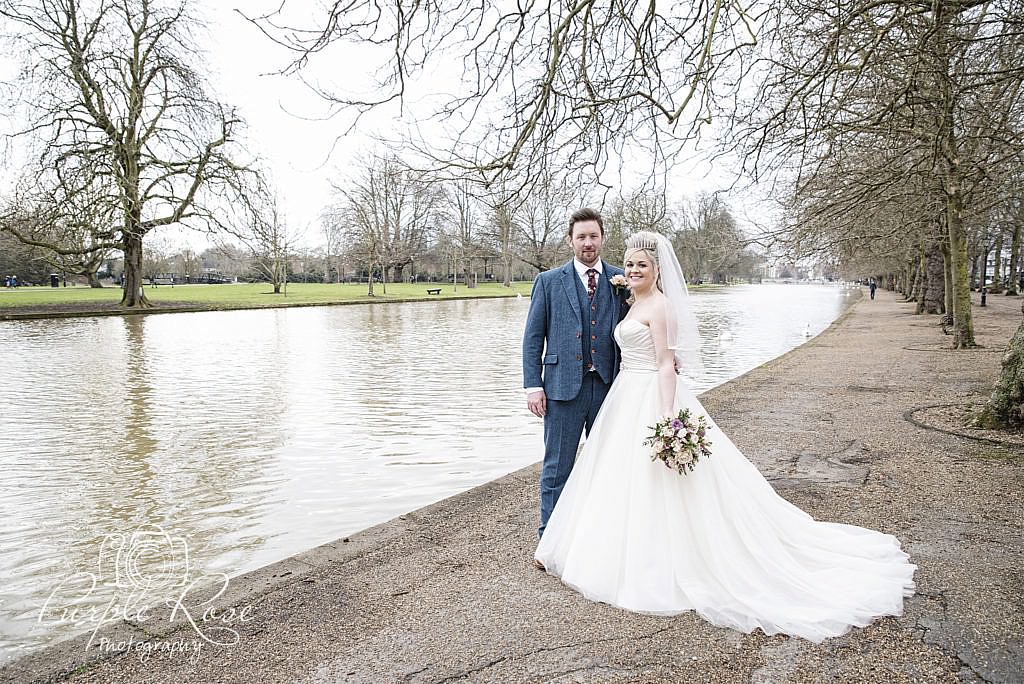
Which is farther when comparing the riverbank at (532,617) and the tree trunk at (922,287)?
the tree trunk at (922,287)

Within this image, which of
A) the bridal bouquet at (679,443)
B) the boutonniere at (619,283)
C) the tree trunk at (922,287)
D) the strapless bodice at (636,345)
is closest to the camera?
the bridal bouquet at (679,443)

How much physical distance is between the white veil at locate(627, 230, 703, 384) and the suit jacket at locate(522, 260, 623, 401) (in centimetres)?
31

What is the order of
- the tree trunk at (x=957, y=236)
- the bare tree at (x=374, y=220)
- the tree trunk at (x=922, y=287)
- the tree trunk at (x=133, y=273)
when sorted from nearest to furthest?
the tree trunk at (x=957, y=236) → the tree trunk at (x=922, y=287) → the tree trunk at (x=133, y=273) → the bare tree at (x=374, y=220)

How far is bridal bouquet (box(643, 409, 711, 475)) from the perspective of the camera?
3.65 meters

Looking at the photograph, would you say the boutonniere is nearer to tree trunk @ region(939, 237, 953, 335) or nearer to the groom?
the groom

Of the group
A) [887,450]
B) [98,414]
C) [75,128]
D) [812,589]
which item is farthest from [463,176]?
[75,128]

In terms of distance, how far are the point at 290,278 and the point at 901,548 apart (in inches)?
3392

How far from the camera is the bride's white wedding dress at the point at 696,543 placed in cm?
340

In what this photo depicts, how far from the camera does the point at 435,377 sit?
42.5 ft

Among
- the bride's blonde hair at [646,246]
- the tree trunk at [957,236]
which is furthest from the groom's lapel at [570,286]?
the tree trunk at [957,236]

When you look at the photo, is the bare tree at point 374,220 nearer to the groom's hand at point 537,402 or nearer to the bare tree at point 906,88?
the bare tree at point 906,88

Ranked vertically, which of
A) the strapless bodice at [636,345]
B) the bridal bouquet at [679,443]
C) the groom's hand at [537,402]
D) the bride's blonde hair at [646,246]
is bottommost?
the bridal bouquet at [679,443]

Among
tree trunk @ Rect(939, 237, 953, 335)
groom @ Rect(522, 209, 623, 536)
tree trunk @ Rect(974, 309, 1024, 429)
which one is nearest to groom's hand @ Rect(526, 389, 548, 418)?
groom @ Rect(522, 209, 623, 536)

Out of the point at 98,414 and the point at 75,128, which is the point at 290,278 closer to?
the point at 75,128
